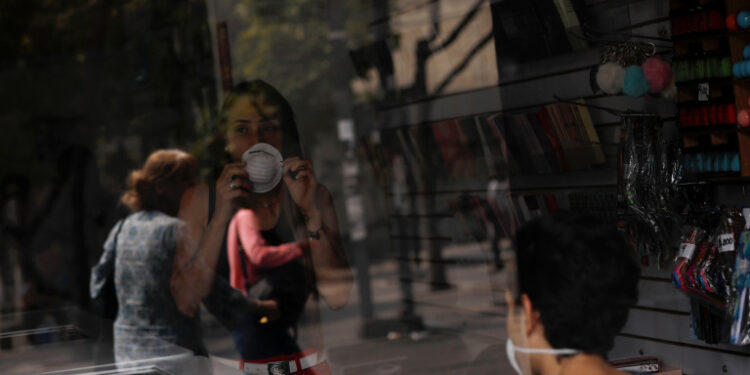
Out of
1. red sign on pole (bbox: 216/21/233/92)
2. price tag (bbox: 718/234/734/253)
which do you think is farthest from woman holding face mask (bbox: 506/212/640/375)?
red sign on pole (bbox: 216/21/233/92)

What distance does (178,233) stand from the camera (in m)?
3.20

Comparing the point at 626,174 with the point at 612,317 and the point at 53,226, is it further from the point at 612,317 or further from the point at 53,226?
the point at 53,226

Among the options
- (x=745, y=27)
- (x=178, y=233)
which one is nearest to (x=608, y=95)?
(x=745, y=27)

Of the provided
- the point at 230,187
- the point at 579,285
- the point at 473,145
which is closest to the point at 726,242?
the point at 579,285

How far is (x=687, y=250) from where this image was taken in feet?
9.87

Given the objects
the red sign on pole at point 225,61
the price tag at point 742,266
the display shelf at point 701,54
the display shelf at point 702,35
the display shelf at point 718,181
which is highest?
the red sign on pole at point 225,61

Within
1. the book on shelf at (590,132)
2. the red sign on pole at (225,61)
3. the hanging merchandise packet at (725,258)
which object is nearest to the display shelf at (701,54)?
the book on shelf at (590,132)

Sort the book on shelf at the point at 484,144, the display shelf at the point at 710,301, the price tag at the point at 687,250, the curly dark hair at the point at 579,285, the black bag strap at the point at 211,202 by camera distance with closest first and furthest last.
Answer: the curly dark hair at the point at 579,285 → the black bag strap at the point at 211,202 → the display shelf at the point at 710,301 → the price tag at the point at 687,250 → the book on shelf at the point at 484,144

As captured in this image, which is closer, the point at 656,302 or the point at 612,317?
the point at 612,317

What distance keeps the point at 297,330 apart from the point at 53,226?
5.77 meters

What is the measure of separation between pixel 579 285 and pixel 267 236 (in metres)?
1.21

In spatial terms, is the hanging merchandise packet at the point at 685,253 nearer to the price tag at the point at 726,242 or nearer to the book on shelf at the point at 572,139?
the price tag at the point at 726,242

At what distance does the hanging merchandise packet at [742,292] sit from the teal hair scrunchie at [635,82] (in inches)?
24.2

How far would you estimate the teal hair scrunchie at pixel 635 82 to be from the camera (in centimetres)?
312
